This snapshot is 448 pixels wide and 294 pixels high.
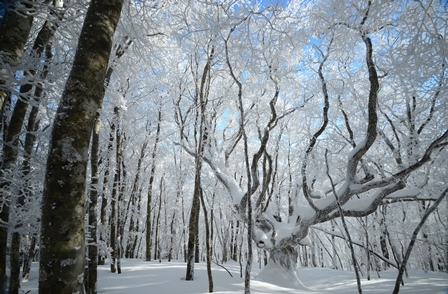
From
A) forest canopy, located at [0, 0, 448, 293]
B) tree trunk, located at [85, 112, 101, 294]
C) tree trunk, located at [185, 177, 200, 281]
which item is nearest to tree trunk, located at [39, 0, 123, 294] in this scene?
forest canopy, located at [0, 0, 448, 293]

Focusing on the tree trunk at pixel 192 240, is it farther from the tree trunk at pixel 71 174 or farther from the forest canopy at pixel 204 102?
the tree trunk at pixel 71 174

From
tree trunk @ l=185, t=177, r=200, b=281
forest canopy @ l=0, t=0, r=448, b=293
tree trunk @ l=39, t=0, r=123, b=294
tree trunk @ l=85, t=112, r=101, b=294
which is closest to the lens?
tree trunk @ l=39, t=0, r=123, b=294

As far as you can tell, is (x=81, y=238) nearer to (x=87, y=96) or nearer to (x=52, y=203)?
(x=52, y=203)

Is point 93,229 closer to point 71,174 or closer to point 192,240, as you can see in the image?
point 192,240

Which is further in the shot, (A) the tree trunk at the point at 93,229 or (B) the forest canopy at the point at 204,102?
(A) the tree trunk at the point at 93,229

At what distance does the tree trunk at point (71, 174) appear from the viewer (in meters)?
1.36

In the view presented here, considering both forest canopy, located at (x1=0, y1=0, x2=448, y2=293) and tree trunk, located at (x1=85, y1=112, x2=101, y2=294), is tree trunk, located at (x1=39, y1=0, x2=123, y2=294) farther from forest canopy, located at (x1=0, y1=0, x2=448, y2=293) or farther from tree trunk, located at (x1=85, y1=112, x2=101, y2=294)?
tree trunk, located at (x1=85, y1=112, x2=101, y2=294)

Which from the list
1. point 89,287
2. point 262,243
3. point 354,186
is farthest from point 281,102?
point 89,287

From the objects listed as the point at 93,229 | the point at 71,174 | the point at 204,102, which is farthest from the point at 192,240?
the point at 71,174

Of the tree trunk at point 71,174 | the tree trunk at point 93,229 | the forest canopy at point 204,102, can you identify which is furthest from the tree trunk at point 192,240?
the tree trunk at point 71,174

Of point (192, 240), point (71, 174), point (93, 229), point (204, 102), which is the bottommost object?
point (192, 240)

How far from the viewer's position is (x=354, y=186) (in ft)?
20.4

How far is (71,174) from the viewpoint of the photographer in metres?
1.50

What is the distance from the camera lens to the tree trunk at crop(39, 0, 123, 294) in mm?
1358
